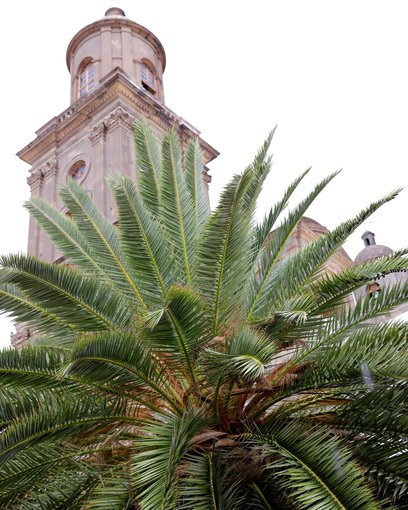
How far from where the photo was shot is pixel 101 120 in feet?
75.6

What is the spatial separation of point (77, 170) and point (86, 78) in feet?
16.0

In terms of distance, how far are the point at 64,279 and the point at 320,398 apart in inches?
111

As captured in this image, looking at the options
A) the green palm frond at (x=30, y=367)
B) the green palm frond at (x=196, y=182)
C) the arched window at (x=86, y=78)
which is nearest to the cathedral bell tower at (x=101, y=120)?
the arched window at (x=86, y=78)

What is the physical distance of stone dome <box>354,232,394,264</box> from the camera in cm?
2637

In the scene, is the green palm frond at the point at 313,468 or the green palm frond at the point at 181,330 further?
the green palm frond at the point at 181,330

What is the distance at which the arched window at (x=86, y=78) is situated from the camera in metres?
26.2

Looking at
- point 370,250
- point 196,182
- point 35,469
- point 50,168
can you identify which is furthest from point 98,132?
point 35,469

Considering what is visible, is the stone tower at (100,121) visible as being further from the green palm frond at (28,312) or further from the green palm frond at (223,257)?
the green palm frond at (223,257)

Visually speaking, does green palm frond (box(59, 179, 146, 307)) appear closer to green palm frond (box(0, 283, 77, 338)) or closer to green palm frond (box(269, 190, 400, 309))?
green palm frond (box(0, 283, 77, 338))

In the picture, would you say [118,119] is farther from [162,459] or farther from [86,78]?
[162,459]

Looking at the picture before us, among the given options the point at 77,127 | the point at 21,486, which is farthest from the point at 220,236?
the point at 77,127

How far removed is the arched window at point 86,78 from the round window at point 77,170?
11.4 feet

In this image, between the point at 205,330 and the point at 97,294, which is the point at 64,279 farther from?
the point at 205,330

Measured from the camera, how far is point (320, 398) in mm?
7484
